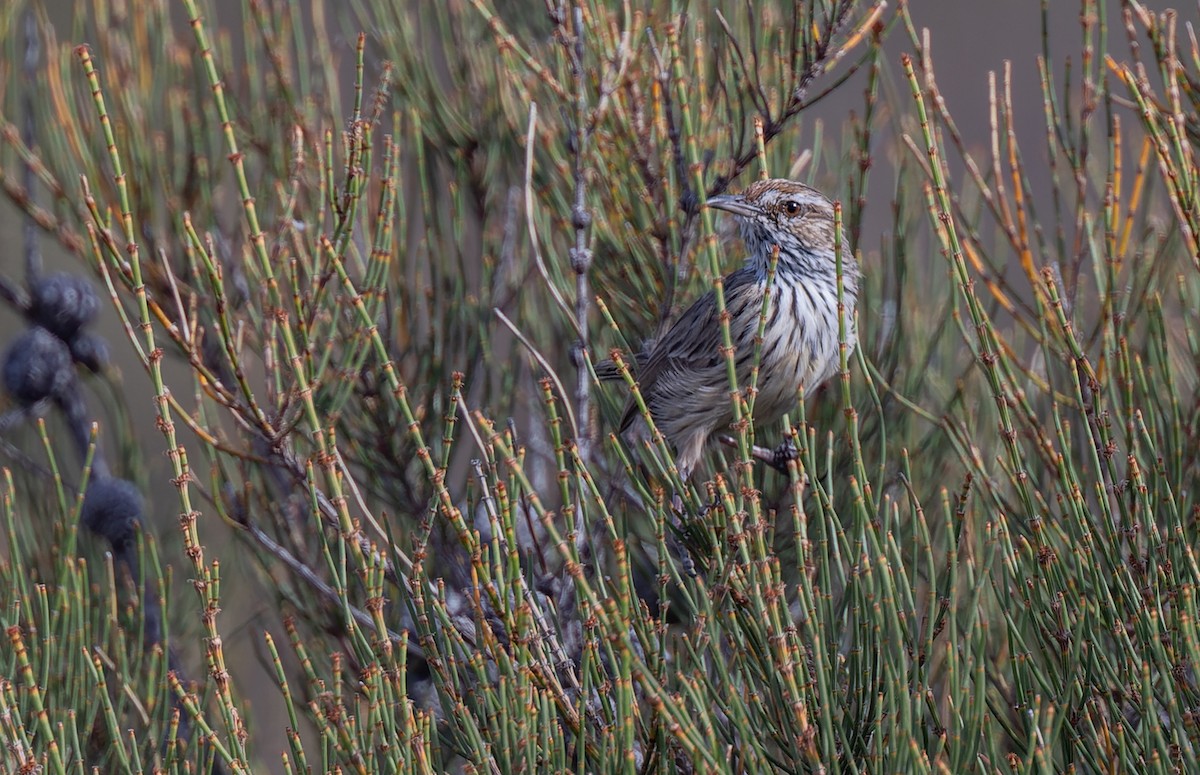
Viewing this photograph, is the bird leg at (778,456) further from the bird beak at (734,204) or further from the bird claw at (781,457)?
the bird beak at (734,204)

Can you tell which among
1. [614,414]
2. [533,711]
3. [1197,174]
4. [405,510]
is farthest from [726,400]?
[533,711]

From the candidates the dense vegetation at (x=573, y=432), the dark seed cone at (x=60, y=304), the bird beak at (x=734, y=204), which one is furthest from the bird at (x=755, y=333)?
the dark seed cone at (x=60, y=304)

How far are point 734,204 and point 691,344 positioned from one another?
0.42 m

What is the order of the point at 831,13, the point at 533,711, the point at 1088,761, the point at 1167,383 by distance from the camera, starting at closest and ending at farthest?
the point at 533,711 < the point at 1088,761 < the point at 1167,383 < the point at 831,13

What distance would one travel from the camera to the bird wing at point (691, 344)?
138 inches

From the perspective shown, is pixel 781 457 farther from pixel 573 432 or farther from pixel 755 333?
pixel 573 432

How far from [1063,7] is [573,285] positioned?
10.3 m

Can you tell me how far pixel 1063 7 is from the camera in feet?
40.7

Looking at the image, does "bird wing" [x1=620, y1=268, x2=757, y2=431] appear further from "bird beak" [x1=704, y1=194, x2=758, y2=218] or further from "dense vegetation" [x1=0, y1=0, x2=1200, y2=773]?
"bird beak" [x1=704, y1=194, x2=758, y2=218]

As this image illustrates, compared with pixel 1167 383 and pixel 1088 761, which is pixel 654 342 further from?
pixel 1088 761

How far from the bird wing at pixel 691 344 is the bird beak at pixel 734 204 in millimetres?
235

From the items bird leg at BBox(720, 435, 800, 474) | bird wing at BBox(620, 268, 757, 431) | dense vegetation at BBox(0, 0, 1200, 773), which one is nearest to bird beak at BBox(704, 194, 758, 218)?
dense vegetation at BBox(0, 0, 1200, 773)

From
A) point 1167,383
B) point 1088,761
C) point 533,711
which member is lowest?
point 1088,761

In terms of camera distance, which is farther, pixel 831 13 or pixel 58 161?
pixel 58 161
